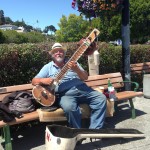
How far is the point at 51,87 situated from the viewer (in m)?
5.05

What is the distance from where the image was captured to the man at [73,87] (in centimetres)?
500

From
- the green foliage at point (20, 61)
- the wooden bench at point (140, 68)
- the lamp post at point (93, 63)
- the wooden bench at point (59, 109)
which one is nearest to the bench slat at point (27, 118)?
the wooden bench at point (59, 109)

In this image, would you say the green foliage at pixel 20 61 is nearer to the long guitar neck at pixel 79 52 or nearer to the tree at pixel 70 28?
the long guitar neck at pixel 79 52

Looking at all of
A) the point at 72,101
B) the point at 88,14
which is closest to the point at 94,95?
the point at 72,101

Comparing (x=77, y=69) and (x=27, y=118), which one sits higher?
(x=77, y=69)

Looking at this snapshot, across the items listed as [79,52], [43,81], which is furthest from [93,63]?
[43,81]

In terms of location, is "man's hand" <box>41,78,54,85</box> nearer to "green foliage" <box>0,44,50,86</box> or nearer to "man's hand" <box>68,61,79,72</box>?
"man's hand" <box>68,61,79,72</box>

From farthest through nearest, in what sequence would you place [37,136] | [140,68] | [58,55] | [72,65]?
[140,68] → [37,136] → [58,55] → [72,65]

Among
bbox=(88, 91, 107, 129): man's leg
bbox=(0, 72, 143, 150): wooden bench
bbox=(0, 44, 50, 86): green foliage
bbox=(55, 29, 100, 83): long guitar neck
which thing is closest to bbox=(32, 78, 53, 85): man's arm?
bbox=(55, 29, 100, 83): long guitar neck

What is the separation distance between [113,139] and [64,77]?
4.12ft

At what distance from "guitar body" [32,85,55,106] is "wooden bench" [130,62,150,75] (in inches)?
160

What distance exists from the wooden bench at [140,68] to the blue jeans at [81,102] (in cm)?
361

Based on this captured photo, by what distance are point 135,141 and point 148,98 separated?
305 cm

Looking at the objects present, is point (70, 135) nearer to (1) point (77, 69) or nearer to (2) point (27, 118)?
(2) point (27, 118)
